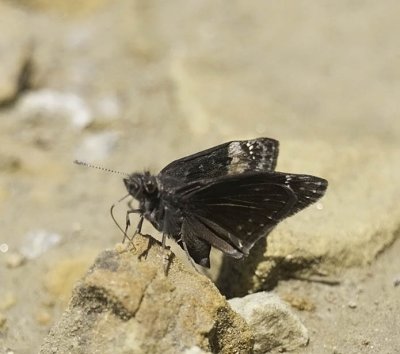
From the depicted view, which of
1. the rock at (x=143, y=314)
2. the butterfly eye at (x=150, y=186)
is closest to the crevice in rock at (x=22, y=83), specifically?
the butterfly eye at (x=150, y=186)

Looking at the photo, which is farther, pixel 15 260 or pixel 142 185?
pixel 15 260

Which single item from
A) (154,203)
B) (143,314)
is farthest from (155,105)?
(143,314)

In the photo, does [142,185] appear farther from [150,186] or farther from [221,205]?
[221,205]

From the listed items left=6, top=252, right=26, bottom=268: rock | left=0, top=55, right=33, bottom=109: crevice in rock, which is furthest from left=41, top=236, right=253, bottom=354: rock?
left=0, top=55, right=33, bottom=109: crevice in rock

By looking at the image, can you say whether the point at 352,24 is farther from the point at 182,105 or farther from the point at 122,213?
the point at 122,213

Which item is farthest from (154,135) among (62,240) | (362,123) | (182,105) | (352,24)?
(352,24)

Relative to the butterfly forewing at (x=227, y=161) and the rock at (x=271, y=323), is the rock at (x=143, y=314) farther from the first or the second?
the butterfly forewing at (x=227, y=161)
